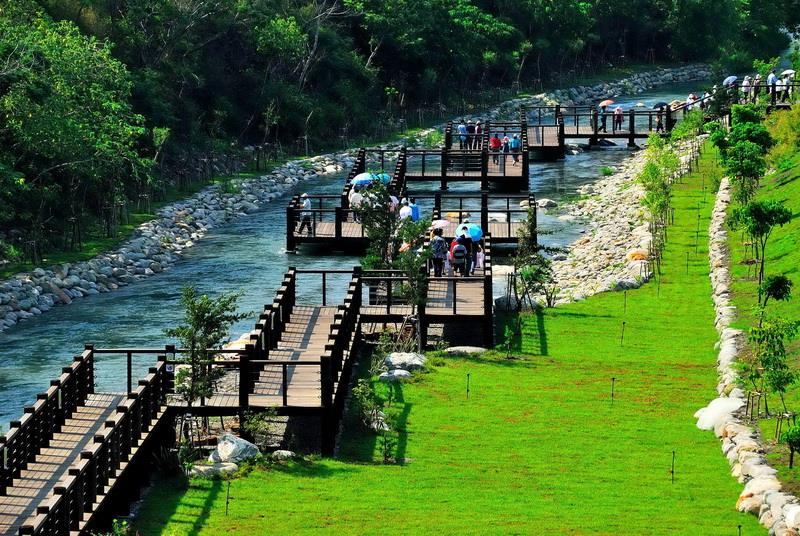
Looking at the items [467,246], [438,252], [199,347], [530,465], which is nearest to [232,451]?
[199,347]

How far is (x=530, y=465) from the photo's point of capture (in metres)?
28.9

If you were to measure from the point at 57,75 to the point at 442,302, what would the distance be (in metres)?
22.6

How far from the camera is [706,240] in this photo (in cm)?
5209

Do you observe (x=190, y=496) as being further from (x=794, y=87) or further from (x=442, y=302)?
(x=794, y=87)

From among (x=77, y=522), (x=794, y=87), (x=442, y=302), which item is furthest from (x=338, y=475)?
(x=794, y=87)

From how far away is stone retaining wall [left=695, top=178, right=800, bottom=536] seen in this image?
2478 centimetres

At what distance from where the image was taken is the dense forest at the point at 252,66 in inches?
2223

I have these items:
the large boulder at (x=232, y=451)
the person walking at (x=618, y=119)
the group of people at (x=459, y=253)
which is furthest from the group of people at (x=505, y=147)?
the large boulder at (x=232, y=451)

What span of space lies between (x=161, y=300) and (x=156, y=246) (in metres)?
8.95

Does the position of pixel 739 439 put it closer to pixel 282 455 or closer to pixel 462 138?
pixel 282 455

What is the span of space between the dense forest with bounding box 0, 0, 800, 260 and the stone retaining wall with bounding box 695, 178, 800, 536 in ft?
79.6

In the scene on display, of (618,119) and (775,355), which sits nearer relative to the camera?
(775,355)

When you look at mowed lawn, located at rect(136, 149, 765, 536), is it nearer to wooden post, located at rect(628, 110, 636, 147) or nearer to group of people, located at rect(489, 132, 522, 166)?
group of people, located at rect(489, 132, 522, 166)

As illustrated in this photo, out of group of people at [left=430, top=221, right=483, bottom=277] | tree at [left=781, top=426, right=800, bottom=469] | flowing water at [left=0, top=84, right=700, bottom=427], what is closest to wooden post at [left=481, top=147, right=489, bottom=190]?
flowing water at [left=0, top=84, right=700, bottom=427]
